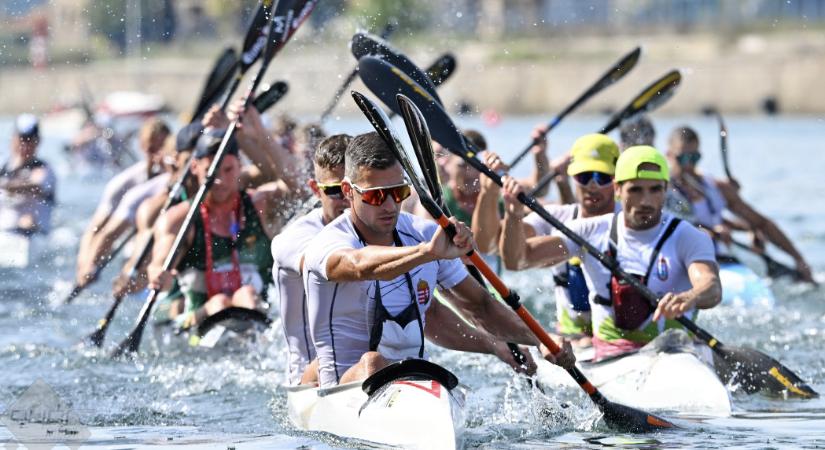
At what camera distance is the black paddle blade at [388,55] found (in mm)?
8883

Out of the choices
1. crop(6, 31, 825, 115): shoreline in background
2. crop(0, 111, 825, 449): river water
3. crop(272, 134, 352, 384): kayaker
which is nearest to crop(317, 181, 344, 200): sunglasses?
crop(272, 134, 352, 384): kayaker

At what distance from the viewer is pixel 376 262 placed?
234 inches

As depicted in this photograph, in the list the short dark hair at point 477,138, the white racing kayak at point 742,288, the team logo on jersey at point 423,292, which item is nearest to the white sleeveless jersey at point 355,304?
the team logo on jersey at point 423,292

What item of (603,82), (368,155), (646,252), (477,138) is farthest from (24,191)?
(368,155)

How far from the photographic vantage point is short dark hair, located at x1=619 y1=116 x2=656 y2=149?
11.8 metres

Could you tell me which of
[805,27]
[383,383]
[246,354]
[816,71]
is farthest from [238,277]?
[805,27]

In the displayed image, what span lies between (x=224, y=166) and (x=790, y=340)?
4.39m

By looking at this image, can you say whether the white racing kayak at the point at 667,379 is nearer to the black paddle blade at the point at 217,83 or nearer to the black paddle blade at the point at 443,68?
the black paddle blade at the point at 443,68

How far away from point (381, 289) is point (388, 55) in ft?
9.65

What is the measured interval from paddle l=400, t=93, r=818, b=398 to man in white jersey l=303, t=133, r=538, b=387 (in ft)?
4.86

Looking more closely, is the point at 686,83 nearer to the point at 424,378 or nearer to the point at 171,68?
the point at 171,68

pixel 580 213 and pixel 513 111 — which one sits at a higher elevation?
pixel 513 111

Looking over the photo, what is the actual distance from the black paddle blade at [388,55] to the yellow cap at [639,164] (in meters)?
1.15

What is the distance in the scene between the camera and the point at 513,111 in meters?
48.6
